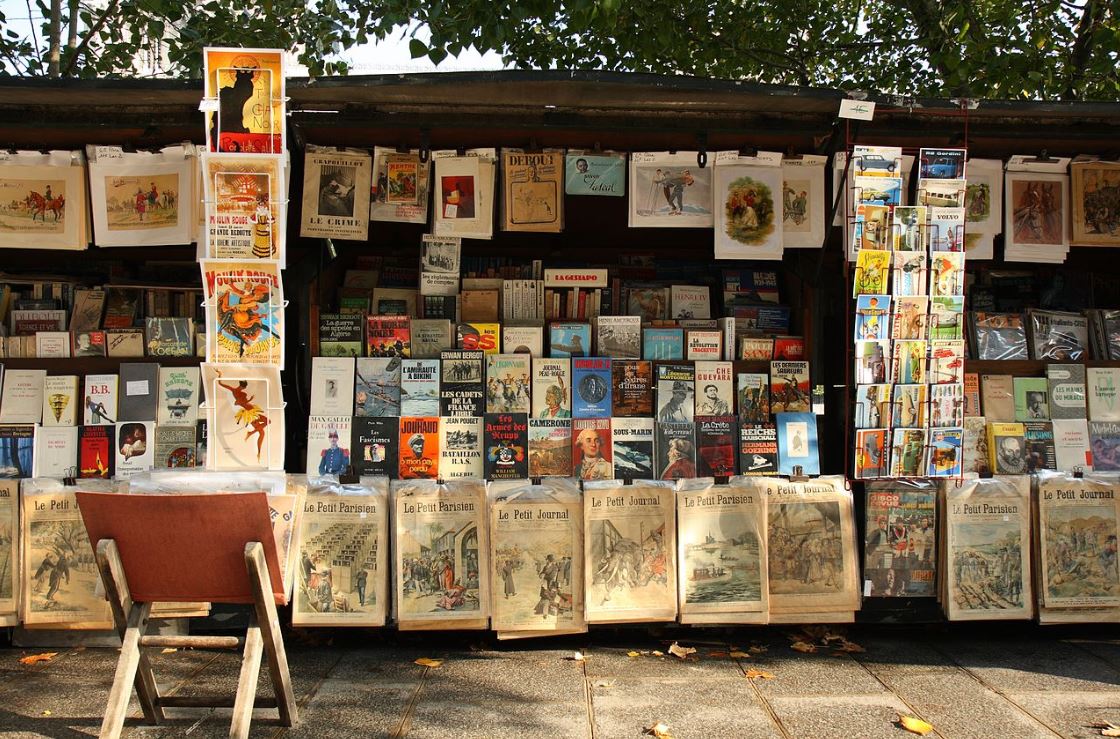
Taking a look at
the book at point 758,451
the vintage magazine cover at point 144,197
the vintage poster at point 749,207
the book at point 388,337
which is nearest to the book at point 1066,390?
the book at point 758,451

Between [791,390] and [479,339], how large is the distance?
1.55 meters

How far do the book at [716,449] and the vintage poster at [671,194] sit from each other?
98 cm

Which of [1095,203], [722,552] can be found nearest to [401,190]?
[722,552]

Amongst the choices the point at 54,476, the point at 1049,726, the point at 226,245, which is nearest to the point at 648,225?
the point at 226,245

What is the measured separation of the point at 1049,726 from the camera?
327 cm

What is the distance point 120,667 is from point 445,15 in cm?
501

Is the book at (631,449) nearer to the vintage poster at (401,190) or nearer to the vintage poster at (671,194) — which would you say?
the vintage poster at (671,194)

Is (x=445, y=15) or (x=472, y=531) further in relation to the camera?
(x=445, y=15)

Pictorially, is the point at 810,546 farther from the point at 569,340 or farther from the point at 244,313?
the point at 244,313

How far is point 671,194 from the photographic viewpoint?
4.29 meters

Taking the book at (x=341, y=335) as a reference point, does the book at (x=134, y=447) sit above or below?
below

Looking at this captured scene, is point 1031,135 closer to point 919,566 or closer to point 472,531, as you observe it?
point 919,566

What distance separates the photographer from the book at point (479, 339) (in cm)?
438

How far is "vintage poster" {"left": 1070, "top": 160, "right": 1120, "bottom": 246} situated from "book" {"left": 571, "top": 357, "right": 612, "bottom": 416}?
93.1 inches
